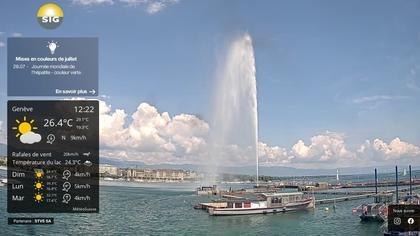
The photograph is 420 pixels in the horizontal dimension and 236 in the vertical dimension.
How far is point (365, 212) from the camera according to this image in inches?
2315

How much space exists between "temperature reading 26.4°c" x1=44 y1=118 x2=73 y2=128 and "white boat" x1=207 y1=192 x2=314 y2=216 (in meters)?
56.0

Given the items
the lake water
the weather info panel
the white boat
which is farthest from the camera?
the white boat

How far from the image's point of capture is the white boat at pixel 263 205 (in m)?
67.9

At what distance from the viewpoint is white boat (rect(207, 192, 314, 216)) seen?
67875mm

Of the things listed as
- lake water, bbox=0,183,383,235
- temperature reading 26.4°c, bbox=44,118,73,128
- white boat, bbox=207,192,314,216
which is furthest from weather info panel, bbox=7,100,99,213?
white boat, bbox=207,192,314,216

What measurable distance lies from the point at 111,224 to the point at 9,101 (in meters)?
43.4

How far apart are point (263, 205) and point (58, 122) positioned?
61290 mm

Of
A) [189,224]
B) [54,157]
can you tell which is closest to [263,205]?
[189,224]

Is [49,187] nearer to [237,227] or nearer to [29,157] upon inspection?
[29,157]

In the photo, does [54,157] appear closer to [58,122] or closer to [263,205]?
[58,122]

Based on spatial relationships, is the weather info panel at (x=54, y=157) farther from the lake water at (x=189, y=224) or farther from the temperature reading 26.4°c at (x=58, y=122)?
the lake water at (x=189, y=224)

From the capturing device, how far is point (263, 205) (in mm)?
71000

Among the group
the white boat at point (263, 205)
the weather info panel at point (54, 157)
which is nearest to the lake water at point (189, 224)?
the white boat at point (263, 205)

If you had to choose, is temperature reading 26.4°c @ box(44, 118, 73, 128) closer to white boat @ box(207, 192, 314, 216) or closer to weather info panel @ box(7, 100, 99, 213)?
weather info panel @ box(7, 100, 99, 213)
